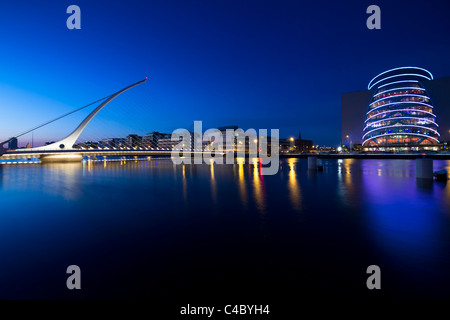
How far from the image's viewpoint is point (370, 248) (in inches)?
183

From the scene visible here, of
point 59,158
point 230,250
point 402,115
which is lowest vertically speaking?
point 230,250

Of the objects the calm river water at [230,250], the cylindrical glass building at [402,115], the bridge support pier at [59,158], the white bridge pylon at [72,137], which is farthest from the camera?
the cylindrical glass building at [402,115]

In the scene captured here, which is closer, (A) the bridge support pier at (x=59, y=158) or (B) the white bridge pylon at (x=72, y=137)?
(B) the white bridge pylon at (x=72, y=137)

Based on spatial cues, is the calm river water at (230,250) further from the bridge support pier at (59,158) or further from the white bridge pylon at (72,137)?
the bridge support pier at (59,158)

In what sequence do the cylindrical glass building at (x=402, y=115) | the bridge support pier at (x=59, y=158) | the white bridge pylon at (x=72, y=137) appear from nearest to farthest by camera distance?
the white bridge pylon at (x=72, y=137) < the bridge support pier at (x=59, y=158) < the cylindrical glass building at (x=402, y=115)

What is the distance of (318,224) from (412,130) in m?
83.5

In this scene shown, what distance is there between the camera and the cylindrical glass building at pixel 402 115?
68938mm

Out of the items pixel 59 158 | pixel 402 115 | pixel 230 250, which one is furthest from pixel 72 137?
pixel 402 115

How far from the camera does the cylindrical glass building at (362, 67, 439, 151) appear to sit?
226ft

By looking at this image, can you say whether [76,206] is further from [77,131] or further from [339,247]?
[77,131]

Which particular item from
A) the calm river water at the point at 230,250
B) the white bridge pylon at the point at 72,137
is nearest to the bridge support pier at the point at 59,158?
the white bridge pylon at the point at 72,137

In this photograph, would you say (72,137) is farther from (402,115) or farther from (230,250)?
(402,115)

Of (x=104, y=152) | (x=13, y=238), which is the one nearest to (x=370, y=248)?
(x=13, y=238)

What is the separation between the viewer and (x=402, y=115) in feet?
232
